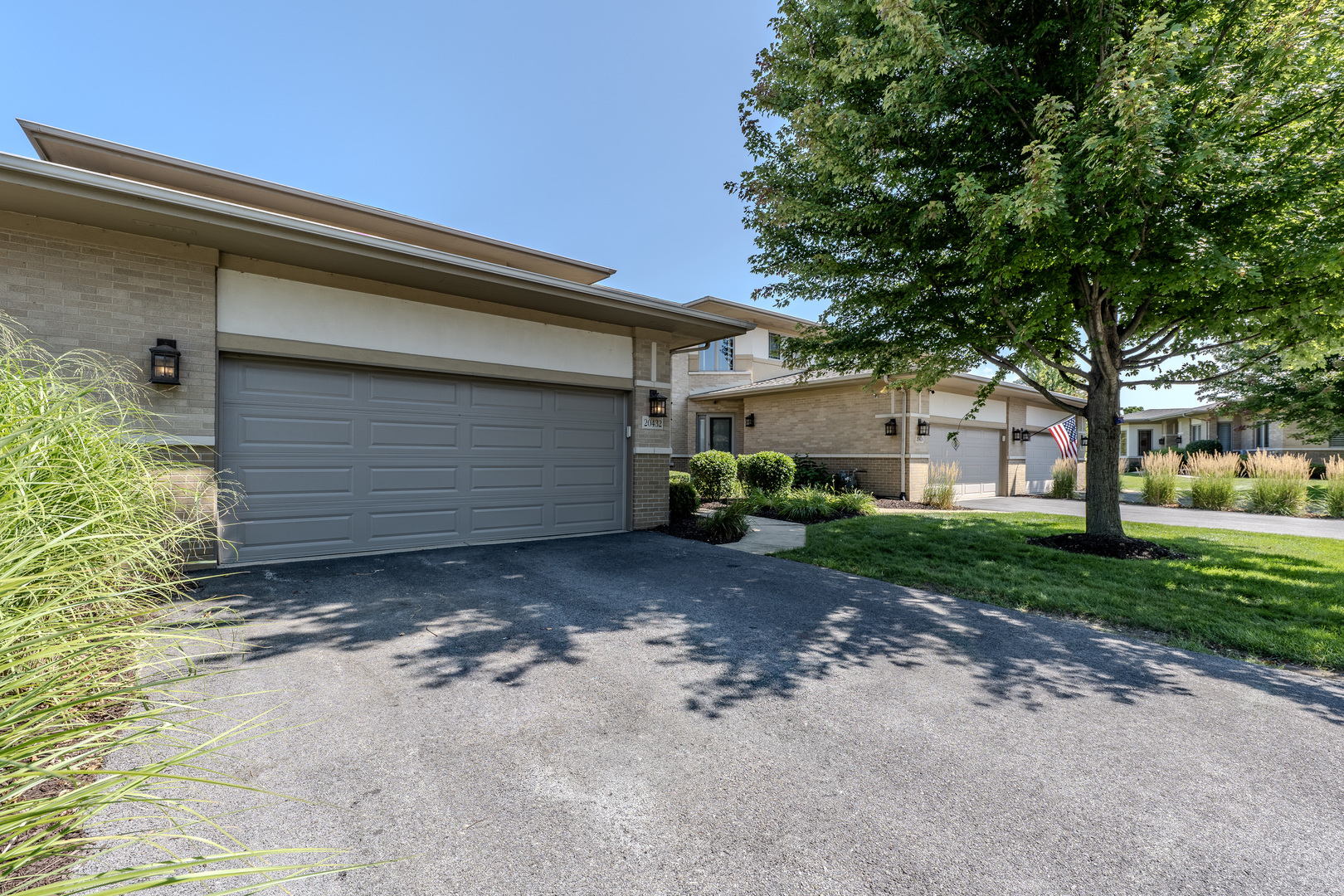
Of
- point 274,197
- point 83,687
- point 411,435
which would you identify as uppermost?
point 274,197

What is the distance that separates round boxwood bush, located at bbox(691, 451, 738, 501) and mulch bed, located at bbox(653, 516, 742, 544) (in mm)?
3888

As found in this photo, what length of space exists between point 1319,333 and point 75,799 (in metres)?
10.2

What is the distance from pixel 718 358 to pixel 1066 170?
14.0m

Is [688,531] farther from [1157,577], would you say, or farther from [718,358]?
[718,358]

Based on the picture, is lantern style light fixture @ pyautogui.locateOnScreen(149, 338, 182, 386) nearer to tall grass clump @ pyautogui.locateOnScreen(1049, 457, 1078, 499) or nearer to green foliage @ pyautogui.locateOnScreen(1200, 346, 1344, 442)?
green foliage @ pyautogui.locateOnScreen(1200, 346, 1344, 442)

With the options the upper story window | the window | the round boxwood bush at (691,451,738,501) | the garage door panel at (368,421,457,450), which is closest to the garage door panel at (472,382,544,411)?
the garage door panel at (368,421,457,450)

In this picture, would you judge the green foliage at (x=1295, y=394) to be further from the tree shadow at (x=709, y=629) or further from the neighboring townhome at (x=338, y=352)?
the neighboring townhome at (x=338, y=352)

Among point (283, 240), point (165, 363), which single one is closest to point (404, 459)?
point (165, 363)

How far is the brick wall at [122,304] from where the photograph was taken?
5.11 metres

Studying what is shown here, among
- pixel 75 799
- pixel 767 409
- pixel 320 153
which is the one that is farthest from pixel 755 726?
pixel 767 409

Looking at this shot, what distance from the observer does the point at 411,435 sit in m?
7.01

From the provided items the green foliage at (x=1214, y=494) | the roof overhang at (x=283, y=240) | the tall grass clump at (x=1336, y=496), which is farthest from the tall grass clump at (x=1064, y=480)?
the roof overhang at (x=283, y=240)

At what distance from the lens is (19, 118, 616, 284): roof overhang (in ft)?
25.7

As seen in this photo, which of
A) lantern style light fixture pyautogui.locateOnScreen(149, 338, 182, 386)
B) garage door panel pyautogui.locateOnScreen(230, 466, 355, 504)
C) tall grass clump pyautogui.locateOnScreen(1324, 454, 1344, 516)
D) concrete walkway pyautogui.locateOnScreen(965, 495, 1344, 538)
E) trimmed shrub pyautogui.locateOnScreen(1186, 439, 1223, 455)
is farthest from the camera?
trimmed shrub pyautogui.locateOnScreen(1186, 439, 1223, 455)
